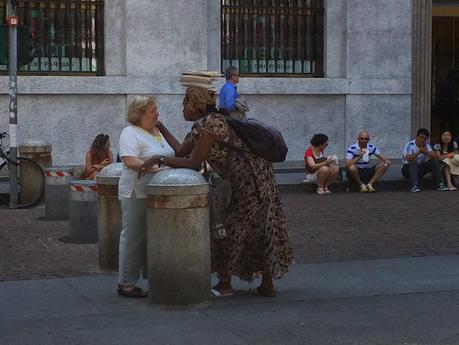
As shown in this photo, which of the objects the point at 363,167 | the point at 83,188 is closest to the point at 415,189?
the point at 363,167

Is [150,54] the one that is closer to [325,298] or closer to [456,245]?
[456,245]

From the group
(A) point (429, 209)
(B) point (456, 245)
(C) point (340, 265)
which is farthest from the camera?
(A) point (429, 209)

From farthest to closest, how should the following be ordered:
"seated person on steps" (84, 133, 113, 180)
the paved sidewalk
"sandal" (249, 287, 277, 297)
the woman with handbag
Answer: "seated person on steps" (84, 133, 113, 180) < "sandal" (249, 287, 277, 297) < the woman with handbag < the paved sidewalk

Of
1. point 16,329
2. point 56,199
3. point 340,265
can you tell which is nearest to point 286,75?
point 56,199

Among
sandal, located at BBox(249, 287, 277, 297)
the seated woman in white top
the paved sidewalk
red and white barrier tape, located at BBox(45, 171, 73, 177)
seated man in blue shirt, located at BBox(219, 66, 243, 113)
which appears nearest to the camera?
the paved sidewalk

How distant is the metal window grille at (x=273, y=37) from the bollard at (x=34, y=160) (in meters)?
5.93

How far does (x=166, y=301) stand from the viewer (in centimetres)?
703

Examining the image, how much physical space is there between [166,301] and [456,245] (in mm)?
4520

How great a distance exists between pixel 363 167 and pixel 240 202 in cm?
871

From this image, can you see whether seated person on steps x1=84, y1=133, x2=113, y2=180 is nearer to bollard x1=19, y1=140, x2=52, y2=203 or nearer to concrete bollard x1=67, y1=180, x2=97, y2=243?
bollard x1=19, y1=140, x2=52, y2=203

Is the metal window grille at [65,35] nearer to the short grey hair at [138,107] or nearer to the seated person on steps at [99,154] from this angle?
the seated person on steps at [99,154]

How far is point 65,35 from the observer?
1809 centimetres

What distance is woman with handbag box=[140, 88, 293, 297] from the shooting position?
7.15 metres

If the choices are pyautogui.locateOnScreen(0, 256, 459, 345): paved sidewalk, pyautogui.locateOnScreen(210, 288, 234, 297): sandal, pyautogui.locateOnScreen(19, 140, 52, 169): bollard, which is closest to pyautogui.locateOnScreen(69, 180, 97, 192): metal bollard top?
pyautogui.locateOnScreen(0, 256, 459, 345): paved sidewalk
